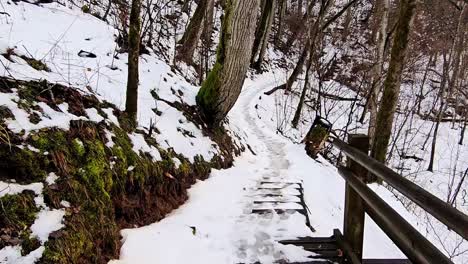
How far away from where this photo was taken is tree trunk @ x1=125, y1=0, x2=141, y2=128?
4.54 meters

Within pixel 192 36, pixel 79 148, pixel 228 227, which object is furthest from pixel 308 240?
pixel 192 36

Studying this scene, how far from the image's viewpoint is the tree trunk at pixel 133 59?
454cm

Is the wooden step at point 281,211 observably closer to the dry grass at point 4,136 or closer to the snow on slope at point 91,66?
the snow on slope at point 91,66

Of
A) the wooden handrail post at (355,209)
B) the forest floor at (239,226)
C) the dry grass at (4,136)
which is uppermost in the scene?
the dry grass at (4,136)

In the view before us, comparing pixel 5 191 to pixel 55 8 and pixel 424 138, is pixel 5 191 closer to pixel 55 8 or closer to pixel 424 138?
pixel 55 8

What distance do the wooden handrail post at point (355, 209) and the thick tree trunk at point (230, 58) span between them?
359cm

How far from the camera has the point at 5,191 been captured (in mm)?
2668

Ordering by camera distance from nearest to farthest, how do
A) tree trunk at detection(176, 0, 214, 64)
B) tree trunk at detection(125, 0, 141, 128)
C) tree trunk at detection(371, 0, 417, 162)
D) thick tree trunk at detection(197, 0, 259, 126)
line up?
tree trunk at detection(125, 0, 141, 128), thick tree trunk at detection(197, 0, 259, 126), tree trunk at detection(371, 0, 417, 162), tree trunk at detection(176, 0, 214, 64)

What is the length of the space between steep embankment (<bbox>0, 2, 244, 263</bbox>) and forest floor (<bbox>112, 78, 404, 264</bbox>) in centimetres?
21

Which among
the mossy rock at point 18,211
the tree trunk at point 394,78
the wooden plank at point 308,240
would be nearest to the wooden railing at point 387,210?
the wooden plank at point 308,240

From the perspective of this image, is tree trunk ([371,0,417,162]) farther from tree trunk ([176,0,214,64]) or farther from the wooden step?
tree trunk ([176,0,214,64])

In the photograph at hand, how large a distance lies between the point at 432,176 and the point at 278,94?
8.47m

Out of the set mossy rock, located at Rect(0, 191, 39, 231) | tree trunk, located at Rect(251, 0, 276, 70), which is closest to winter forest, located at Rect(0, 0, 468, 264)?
mossy rock, located at Rect(0, 191, 39, 231)

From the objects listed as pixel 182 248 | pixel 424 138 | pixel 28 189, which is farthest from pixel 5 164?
pixel 424 138
